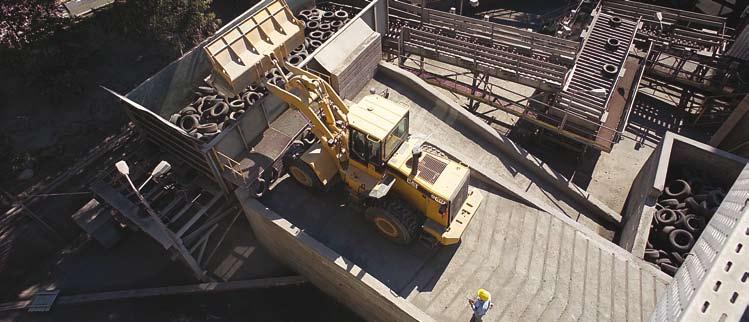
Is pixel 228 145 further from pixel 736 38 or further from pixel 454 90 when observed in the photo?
pixel 736 38

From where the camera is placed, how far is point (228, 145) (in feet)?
40.5

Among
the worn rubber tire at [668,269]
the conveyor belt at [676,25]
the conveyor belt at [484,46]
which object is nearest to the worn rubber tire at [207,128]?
the conveyor belt at [484,46]

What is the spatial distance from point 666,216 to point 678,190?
1263 mm

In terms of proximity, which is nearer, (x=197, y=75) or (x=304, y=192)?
(x=304, y=192)

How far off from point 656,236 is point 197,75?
15.2m

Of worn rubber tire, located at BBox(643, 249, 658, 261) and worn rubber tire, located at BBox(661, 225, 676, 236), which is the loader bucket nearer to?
worn rubber tire, located at BBox(643, 249, 658, 261)

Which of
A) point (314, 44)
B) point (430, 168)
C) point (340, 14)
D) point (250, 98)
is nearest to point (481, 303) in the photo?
point (430, 168)

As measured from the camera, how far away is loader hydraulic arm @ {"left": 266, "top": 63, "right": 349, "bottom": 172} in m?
11.6

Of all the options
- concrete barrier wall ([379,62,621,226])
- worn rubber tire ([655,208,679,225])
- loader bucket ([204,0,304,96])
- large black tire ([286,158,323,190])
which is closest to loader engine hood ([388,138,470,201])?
large black tire ([286,158,323,190])

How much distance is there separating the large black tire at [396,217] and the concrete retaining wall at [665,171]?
20.0 feet

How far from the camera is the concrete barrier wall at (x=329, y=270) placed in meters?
10.6

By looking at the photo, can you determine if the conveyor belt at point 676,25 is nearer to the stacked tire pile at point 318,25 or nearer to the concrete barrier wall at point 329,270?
the stacked tire pile at point 318,25

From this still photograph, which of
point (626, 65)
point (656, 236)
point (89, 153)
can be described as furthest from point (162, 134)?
point (626, 65)

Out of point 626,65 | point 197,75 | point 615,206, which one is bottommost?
point 615,206
